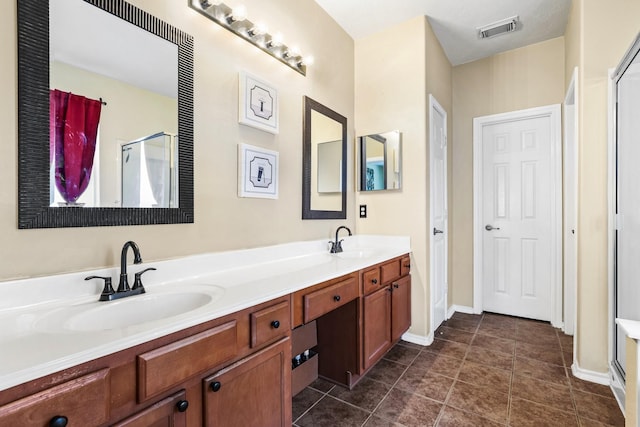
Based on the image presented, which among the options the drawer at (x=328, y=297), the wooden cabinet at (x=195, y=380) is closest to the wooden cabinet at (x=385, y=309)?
the drawer at (x=328, y=297)

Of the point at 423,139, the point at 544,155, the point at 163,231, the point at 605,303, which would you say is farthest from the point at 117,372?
the point at 544,155

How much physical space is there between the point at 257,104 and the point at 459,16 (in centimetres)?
196

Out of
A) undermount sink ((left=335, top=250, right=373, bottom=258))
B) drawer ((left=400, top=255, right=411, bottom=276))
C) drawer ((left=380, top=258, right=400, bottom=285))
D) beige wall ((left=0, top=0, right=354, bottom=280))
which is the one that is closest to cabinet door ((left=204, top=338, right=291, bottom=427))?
beige wall ((left=0, top=0, right=354, bottom=280))

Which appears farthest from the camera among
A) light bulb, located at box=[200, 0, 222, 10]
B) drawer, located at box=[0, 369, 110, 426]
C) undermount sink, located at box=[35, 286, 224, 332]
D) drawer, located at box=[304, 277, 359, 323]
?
light bulb, located at box=[200, 0, 222, 10]

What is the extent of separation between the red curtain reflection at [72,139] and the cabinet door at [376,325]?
1.56 m

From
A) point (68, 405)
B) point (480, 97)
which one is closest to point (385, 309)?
point (68, 405)

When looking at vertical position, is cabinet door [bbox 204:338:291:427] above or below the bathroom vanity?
below

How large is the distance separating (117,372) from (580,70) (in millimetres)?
2954

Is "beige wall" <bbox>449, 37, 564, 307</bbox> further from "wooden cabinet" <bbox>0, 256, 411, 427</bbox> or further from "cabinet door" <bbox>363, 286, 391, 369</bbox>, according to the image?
"wooden cabinet" <bbox>0, 256, 411, 427</bbox>

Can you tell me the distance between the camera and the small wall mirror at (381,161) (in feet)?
8.70

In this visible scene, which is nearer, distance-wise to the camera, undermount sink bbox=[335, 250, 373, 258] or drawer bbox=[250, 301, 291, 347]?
drawer bbox=[250, 301, 291, 347]

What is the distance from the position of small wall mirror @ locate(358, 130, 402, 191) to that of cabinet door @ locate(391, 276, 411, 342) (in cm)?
81

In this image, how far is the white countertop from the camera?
71 centimetres

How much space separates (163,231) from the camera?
1.41 m
